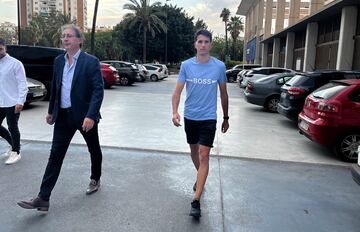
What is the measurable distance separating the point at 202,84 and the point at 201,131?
1.58 ft

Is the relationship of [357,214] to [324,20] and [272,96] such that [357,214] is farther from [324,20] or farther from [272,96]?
[324,20]

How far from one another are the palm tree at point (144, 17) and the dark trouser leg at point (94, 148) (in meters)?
43.8

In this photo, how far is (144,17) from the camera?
48531 mm

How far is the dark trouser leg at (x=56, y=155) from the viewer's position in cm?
402

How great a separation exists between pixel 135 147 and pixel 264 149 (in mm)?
2361

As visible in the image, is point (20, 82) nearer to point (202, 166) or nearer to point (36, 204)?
point (36, 204)

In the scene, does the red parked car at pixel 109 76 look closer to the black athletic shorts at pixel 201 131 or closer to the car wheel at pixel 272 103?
the car wheel at pixel 272 103

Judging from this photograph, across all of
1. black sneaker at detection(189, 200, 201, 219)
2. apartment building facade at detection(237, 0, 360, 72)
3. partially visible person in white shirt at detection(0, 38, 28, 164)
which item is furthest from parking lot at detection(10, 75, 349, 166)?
apartment building facade at detection(237, 0, 360, 72)

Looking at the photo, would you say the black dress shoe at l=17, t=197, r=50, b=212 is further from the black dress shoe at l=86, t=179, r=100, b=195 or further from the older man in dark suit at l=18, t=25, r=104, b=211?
the black dress shoe at l=86, t=179, r=100, b=195

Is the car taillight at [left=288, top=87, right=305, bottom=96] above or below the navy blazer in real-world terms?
below

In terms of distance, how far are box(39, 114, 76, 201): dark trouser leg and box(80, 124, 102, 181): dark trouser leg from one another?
0.19 metres

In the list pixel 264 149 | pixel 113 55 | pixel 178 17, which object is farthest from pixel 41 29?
pixel 264 149

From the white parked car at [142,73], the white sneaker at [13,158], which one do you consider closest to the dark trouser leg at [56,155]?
the white sneaker at [13,158]

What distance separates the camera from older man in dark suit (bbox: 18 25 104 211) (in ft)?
13.3
